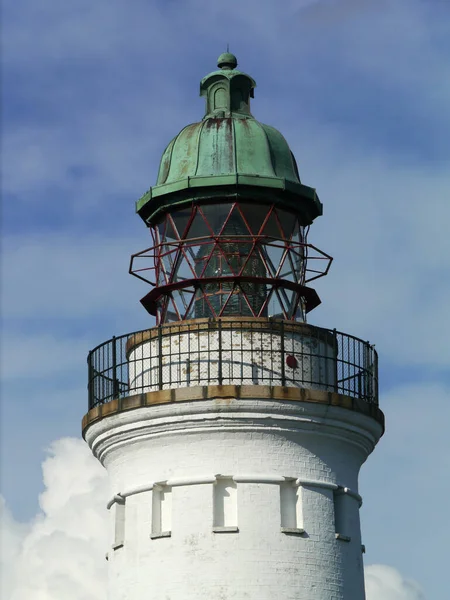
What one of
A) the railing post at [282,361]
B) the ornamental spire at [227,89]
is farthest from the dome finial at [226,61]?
the railing post at [282,361]

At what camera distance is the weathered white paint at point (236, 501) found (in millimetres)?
27672

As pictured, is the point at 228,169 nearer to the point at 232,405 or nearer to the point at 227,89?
the point at 227,89

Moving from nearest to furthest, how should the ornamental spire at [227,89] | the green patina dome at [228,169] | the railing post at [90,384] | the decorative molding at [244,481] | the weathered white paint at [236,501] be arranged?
the weathered white paint at [236,501] < the decorative molding at [244,481] < the green patina dome at [228,169] < the railing post at [90,384] < the ornamental spire at [227,89]

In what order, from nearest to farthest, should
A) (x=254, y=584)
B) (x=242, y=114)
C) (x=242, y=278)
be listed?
(x=254, y=584)
(x=242, y=278)
(x=242, y=114)

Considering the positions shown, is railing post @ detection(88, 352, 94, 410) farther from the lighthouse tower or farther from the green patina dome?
the green patina dome

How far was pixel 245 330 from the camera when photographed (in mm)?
28750

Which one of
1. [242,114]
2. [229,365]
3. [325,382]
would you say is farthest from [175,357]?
[242,114]

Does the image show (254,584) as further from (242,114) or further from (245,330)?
(242,114)

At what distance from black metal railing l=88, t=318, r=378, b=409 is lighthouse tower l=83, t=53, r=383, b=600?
27mm

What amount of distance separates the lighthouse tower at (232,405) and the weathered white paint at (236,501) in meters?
0.03

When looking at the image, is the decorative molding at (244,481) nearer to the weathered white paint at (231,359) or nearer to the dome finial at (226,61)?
the weathered white paint at (231,359)

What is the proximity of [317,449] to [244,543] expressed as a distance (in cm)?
241

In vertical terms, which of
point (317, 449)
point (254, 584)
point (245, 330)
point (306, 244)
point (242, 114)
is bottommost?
point (254, 584)

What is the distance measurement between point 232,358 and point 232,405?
1017mm
